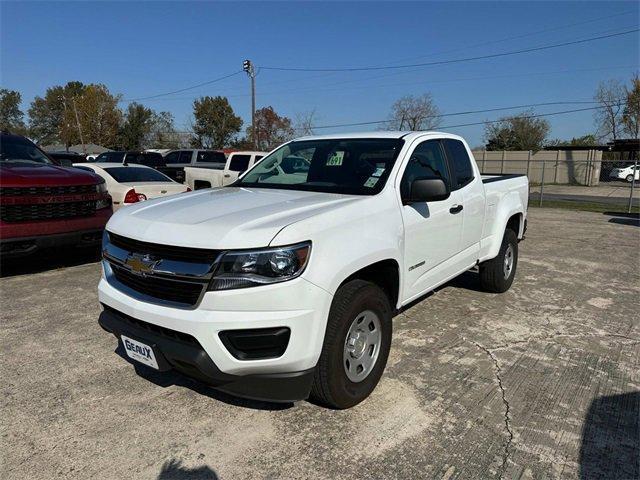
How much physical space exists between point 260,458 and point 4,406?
1.84 meters

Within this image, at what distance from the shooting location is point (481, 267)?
550cm

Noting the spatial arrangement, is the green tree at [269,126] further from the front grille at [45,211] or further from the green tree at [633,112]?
the front grille at [45,211]

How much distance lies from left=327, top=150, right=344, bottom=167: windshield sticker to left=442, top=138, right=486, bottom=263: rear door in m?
1.14

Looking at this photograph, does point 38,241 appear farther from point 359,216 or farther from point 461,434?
point 461,434

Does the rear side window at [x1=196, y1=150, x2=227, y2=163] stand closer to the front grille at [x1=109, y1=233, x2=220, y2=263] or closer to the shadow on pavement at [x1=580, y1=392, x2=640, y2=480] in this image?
the front grille at [x1=109, y1=233, x2=220, y2=263]

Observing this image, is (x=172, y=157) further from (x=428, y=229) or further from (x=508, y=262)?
(x=428, y=229)

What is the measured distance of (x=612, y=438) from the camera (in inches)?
110

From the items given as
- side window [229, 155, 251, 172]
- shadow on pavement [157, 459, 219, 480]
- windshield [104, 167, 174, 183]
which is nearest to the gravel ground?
shadow on pavement [157, 459, 219, 480]

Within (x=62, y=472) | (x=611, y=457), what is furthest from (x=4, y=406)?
(x=611, y=457)

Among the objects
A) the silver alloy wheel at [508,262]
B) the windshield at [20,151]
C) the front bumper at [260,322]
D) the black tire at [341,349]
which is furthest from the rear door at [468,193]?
the windshield at [20,151]

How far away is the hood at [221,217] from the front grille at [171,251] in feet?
0.11

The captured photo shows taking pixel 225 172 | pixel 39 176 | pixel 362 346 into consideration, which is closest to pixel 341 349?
pixel 362 346

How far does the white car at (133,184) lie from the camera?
319 inches

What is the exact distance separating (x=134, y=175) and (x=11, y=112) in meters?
99.3
